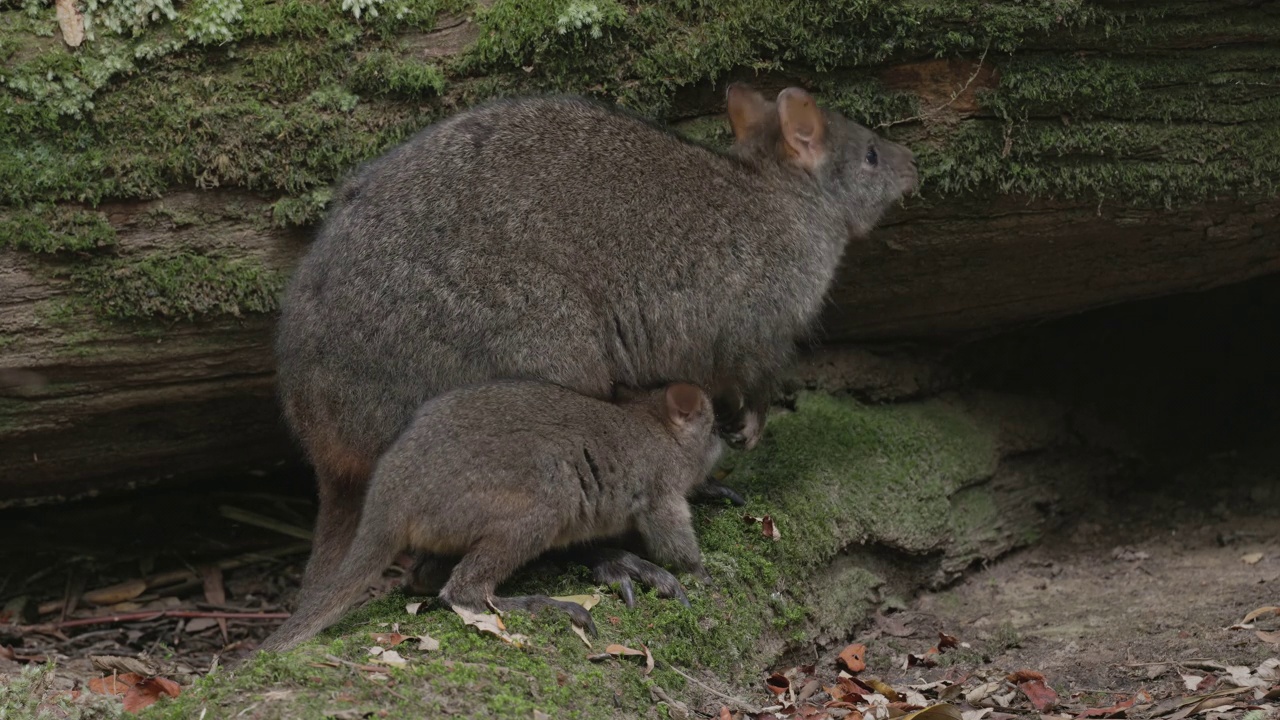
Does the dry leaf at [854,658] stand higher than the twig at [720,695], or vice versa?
the twig at [720,695]

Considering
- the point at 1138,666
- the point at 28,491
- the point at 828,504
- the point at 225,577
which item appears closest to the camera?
the point at 1138,666

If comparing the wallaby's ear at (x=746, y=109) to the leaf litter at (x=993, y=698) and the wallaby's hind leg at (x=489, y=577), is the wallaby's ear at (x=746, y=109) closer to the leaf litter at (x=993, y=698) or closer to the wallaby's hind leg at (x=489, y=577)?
the wallaby's hind leg at (x=489, y=577)

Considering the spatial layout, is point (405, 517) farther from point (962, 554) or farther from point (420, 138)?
point (962, 554)

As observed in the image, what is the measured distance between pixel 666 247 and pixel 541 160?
2.47 ft

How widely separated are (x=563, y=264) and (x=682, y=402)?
0.88 meters

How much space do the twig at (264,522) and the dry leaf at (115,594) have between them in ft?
2.53

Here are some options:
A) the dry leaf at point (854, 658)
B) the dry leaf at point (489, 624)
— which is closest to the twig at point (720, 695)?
the dry leaf at point (489, 624)

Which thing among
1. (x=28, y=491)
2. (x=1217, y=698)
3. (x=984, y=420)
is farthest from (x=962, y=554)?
(x=28, y=491)

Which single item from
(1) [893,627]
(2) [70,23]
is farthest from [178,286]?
(1) [893,627]

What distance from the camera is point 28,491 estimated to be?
791 cm

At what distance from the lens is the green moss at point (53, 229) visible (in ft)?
20.9

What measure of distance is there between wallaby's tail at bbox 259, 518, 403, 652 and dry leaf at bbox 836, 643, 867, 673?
2405 mm

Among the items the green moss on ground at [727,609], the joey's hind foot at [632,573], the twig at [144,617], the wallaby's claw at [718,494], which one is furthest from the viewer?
the twig at [144,617]

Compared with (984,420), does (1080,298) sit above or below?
above
